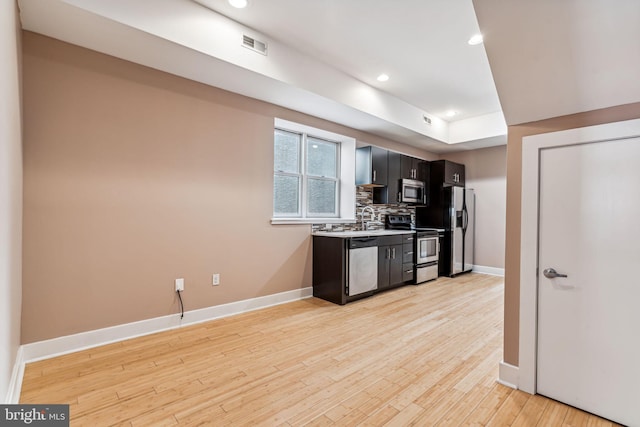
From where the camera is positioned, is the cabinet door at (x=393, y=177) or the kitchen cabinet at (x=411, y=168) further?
the kitchen cabinet at (x=411, y=168)

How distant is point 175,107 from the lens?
10.3 feet

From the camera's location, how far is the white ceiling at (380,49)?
165 cm

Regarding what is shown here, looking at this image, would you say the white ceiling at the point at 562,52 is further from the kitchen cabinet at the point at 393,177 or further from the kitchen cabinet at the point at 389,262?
the kitchen cabinet at the point at 393,177

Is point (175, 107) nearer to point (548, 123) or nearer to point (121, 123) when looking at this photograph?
point (121, 123)

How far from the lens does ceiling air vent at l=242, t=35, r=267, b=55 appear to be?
298cm

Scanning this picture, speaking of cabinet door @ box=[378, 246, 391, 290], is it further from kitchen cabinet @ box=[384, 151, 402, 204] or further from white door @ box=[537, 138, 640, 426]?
white door @ box=[537, 138, 640, 426]

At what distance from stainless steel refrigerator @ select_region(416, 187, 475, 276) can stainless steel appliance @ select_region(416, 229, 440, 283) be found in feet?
1.11

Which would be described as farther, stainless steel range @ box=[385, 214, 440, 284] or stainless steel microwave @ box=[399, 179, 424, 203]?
stainless steel microwave @ box=[399, 179, 424, 203]

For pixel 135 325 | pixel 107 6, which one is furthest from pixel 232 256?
pixel 107 6

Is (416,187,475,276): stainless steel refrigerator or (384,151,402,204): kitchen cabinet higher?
(384,151,402,204): kitchen cabinet

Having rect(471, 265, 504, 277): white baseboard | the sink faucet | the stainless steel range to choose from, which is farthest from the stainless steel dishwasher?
rect(471, 265, 504, 277): white baseboard

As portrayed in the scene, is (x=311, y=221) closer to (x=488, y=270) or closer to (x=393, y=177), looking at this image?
(x=393, y=177)

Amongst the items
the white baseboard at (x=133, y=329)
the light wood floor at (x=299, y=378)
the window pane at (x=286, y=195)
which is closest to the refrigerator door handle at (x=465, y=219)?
the light wood floor at (x=299, y=378)

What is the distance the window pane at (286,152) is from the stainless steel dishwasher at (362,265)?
4.66ft
